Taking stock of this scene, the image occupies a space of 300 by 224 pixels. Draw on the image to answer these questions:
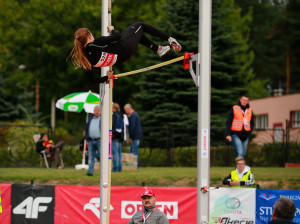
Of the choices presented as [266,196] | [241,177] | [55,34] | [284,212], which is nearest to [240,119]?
[241,177]

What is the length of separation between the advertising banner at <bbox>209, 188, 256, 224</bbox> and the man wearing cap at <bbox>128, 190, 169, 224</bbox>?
2.02 meters

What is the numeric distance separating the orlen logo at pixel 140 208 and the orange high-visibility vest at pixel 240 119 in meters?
2.54

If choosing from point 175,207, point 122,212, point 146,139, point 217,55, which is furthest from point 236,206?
point 217,55

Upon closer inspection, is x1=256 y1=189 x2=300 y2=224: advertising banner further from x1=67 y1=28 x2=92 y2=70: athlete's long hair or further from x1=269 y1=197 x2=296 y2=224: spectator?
x1=269 y1=197 x2=296 y2=224: spectator

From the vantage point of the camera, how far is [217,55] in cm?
2398

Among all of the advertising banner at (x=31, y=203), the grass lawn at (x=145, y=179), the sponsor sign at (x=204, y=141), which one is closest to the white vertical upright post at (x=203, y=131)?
the sponsor sign at (x=204, y=141)

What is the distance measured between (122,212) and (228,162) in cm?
722

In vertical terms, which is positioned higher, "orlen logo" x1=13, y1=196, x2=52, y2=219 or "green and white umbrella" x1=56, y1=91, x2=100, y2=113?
"green and white umbrella" x1=56, y1=91, x2=100, y2=113

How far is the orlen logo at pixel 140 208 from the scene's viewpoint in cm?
1108

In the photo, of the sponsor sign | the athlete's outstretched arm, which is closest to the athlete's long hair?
the athlete's outstretched arm

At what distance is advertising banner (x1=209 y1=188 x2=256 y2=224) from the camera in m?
10.9

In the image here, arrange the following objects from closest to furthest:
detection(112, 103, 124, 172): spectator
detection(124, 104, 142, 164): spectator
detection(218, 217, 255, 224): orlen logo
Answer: detection(218, 217, 255, 224): orlen logo
detection(112, 103, 124, 172): spectator
detection(124, 104, 142, 164): spectator

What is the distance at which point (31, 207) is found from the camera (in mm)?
11445

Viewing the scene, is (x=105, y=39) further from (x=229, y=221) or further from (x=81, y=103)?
(x=81, y=103)
